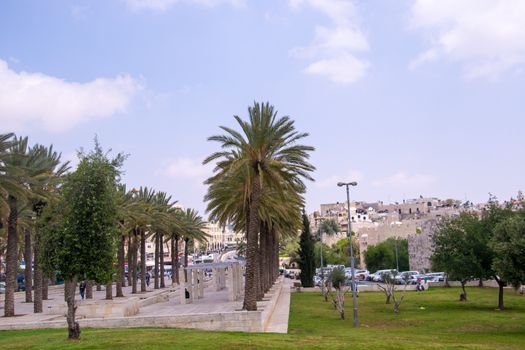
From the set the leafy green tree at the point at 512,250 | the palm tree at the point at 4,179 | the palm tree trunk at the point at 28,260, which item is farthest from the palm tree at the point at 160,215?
the leafy green tree at the point at 512,250

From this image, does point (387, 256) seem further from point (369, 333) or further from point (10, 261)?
point (369, 333)

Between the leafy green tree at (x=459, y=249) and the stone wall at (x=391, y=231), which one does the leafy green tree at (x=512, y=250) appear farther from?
the stone wall at (x=391, y=231)

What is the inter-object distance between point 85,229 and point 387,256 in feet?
277

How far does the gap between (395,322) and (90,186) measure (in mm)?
17985

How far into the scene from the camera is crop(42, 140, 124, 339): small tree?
1900cm

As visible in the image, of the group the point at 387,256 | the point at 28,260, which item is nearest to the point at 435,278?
the point at 387,256

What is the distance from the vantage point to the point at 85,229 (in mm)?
19016

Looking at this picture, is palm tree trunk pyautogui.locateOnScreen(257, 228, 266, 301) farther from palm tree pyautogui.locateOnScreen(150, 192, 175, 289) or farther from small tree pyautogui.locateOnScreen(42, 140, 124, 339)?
small tree pyautogui.locateOnScreen(42, 140, 124, 339)

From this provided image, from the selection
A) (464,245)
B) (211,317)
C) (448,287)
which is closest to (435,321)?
(464,245)

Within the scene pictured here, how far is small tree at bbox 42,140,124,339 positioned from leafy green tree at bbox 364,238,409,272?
82.6 meters

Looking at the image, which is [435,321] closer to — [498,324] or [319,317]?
[498,324]

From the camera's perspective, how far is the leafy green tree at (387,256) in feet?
320

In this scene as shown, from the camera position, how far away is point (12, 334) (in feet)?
73.4

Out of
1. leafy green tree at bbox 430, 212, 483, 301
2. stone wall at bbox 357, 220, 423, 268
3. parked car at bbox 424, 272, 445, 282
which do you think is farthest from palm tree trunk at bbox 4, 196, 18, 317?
stone wall at bbox 357, 220, 423, 268
